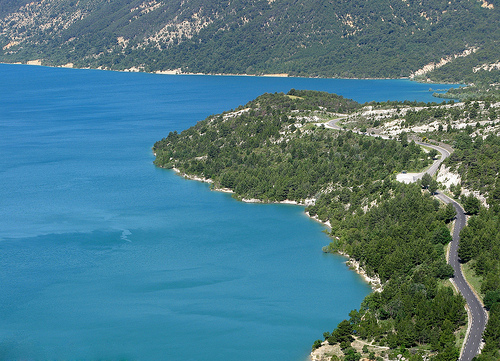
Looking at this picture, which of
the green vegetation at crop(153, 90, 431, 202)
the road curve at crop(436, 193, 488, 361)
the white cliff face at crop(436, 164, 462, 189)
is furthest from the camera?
the green vegetation at crop(153, 90, 431, 202)

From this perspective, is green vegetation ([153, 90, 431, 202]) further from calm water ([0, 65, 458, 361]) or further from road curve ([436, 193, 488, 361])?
road curve ([436, 193, 488, 361])

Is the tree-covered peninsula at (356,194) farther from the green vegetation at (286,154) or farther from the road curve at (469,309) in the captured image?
the road curve at (469,309)

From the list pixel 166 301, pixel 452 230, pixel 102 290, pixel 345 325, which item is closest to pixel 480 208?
pixel 452 230

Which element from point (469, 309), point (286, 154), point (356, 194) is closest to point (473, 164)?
point (356, 194)

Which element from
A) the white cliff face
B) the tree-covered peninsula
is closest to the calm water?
the tree-covered peninsula

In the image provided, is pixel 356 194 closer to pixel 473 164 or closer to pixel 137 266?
pixel 473 164

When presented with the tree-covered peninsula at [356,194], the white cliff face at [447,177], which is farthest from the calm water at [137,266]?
the white cliff face at [447,177]
